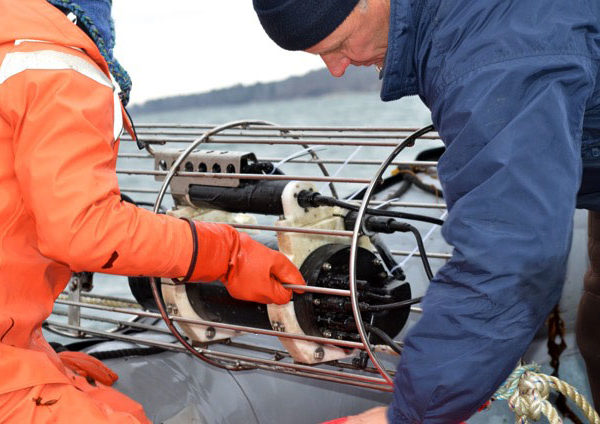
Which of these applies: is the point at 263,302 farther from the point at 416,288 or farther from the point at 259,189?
the point at 416,288

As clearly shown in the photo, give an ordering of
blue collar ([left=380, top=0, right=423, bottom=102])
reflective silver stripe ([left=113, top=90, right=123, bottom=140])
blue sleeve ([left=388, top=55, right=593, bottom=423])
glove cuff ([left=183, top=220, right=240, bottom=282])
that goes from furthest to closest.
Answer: glove cuff ([left=183, top=220, right=240, bottom=282])
reflective silver stripe ([left=113, top=90, right=123, bottom=140])
blue collar ([left=380, top=0, right=423, bottom=102])
blue sleeve ([left=388, top=55, right=593, bottom=423])

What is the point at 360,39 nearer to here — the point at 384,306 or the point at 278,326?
the point at 384,306

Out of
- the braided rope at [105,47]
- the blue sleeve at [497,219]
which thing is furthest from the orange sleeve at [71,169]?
the blue sleeve at [497,219]

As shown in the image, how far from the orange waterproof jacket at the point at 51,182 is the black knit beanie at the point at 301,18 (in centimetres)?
32

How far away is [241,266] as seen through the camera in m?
1.53

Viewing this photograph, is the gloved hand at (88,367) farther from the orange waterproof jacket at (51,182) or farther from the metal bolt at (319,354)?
the metal bolt at (319,354)

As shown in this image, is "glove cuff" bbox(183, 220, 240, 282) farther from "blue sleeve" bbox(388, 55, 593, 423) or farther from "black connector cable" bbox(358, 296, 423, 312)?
"blue sleeve" bbox(388, 55, 593, 423)

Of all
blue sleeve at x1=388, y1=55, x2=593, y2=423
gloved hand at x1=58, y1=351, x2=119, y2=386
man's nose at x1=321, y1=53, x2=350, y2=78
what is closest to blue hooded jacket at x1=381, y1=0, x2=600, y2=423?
blue sleeve at x1=388, y1=55, x2=593, y2=423

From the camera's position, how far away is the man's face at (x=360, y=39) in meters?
1.15

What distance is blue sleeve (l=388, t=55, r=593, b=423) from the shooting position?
3.11 ft

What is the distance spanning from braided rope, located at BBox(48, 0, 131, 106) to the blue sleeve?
0.65 metres

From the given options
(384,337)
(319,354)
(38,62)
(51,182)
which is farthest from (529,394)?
(38,62)

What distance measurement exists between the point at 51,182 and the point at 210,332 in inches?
26.9

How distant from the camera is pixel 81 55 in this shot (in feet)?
4.20
